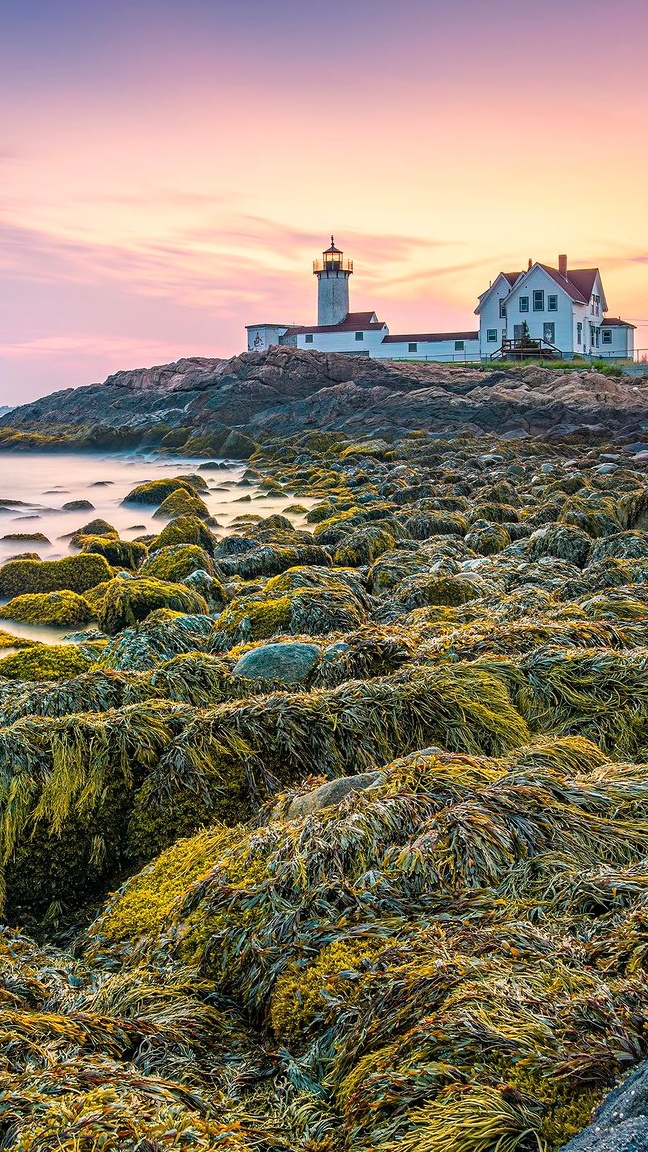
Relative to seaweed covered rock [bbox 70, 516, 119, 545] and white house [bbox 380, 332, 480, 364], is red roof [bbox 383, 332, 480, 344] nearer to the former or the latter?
white house [bbox 380, 332, 480, 364]

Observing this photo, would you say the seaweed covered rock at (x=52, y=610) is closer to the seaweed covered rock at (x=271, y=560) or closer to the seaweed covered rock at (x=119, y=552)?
the seaweed covered rock at (x=271, y=560)

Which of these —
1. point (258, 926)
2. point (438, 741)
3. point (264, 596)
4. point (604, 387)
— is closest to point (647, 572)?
point (264, 596)

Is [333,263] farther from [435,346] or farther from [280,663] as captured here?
[280,663]

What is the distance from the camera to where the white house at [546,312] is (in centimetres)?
→ 4994

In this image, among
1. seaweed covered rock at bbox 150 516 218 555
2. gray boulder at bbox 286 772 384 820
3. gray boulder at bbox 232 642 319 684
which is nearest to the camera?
gray boulder at bbox 286 772 384 820

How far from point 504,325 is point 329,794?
54032 millimetres

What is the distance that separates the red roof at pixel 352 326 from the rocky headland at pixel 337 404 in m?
9.72

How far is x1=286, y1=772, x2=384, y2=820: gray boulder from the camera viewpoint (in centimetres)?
286

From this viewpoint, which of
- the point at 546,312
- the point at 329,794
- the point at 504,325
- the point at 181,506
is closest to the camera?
the point at 329,794

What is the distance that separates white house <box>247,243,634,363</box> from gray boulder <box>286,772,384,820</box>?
48.3 m

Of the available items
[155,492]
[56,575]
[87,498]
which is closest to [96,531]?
[56,575]

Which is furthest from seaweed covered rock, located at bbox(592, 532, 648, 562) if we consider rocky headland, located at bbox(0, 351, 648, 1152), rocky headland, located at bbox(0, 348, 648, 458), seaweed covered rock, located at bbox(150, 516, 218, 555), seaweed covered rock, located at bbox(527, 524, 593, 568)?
rocky headland, located at bbox(0, 348, 648, 458)

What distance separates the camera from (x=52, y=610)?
8195mm

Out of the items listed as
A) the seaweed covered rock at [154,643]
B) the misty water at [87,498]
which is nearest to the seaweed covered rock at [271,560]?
the misty water at [87,498]
